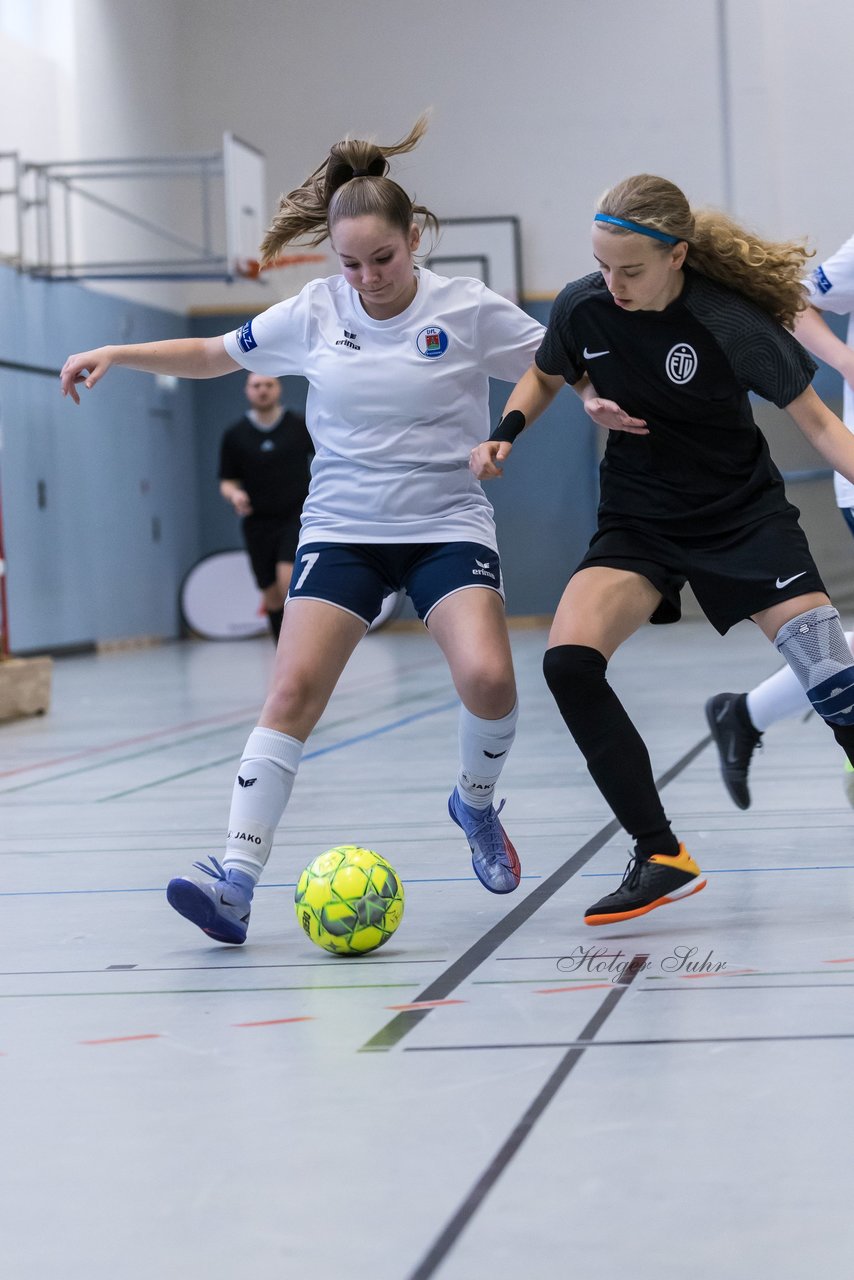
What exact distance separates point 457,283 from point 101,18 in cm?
1362

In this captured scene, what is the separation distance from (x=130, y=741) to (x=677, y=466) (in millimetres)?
4583

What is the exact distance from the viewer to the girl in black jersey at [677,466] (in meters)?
3.38

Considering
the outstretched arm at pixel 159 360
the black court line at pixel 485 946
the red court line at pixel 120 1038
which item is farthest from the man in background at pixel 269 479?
the red court line at pixel 120 1038

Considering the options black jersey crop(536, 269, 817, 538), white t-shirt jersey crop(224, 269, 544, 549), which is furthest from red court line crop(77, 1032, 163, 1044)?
black jersey crop(536, 269, 817, 538)

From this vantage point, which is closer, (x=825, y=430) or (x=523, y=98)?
(x=825, y=430)

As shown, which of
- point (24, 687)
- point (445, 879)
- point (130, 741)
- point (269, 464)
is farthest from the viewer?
point (269, 464)

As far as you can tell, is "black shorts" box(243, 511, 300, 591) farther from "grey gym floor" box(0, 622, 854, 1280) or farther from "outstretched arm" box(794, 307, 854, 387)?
"outstretched arm" box(794, 307, 854, 387)

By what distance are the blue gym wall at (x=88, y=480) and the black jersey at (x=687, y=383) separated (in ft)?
35.9

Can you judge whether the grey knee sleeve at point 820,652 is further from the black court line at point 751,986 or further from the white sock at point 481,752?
the black court line at point 751,986

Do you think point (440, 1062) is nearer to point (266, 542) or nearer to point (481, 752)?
point (481, 752)

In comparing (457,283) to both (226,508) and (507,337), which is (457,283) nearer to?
(507,337)

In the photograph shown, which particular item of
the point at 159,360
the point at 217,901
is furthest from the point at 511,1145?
the point at 159,360

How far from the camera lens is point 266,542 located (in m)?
10.5

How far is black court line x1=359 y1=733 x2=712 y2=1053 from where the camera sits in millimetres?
2688
